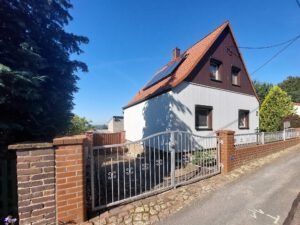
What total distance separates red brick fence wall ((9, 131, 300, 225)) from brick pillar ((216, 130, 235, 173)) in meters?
4.41

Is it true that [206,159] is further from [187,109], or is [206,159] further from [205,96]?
[205,96]

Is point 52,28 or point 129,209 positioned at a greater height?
point 52,28

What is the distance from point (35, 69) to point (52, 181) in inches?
100

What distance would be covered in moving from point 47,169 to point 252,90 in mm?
13782

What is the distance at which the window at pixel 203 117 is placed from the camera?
1029 cm

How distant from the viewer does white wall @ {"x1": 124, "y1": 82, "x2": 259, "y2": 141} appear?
370 inches

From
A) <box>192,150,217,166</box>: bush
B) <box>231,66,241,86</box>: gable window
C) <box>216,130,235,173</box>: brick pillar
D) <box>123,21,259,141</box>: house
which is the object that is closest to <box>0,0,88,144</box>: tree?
<box>192,150,217,166</box>: bush

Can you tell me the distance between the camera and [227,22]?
11.8m

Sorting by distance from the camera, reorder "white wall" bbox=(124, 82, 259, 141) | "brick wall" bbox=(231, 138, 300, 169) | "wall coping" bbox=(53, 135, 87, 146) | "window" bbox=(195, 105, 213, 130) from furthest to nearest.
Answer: "window" bbox=(195, 105, 213, 130)
"white wall" bbox=(124, 82, 259, 141)
"brick wall" bbox=(231, 138, 300, 169)
"wall coping" bbox=(53, 135, 87, 146)

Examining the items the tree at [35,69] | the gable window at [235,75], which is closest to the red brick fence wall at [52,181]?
the tree at [35,69]

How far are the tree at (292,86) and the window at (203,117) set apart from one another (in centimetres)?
4428

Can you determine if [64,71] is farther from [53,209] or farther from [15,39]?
[53,209]

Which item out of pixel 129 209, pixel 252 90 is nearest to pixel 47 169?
pixel 129 209

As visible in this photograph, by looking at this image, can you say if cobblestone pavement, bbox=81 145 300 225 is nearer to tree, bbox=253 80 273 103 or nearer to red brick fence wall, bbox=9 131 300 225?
red brick fence wall, bbox=9 131 300 225
